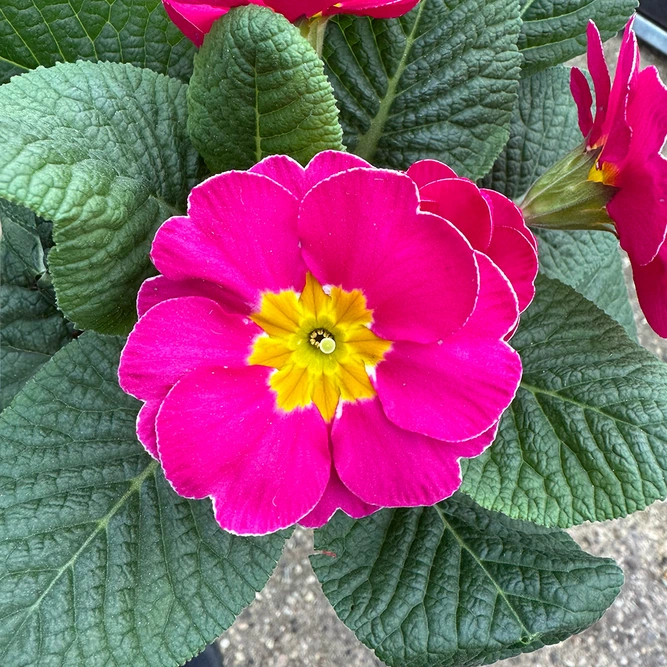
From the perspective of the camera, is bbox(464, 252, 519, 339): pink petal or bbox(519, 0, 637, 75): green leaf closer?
bbox(464, 252, 519, 339): pink petal

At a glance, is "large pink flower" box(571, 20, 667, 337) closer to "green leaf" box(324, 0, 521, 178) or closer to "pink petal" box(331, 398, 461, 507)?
"green leaf" box(324, 0, 521, 178)

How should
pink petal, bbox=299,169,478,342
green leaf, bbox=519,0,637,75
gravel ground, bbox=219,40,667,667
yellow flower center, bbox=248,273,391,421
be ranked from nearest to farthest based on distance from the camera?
pink petal, bbox=299,169,478,342
yellow flower center, bbox=248,273,391,421
green leaf, bbox=519,0,637,75
gravel ground, bbox=219,40,667,667

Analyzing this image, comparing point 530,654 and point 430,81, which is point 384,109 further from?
point 530,654

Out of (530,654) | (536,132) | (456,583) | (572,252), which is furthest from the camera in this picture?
(530,654)

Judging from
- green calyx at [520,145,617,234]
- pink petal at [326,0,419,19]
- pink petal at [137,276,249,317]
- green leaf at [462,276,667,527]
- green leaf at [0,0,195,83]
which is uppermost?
pink petal at [326,0,419,19]

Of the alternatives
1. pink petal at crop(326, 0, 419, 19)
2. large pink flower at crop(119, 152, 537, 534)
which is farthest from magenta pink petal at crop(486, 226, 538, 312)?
pink petal at crop(326, 0, 419, 19)

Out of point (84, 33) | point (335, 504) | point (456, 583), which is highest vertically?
point (84, 33)

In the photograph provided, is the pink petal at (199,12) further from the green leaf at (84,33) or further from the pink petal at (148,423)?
the pink petal at (148,423)

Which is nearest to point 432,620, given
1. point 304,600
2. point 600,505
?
point 600,505

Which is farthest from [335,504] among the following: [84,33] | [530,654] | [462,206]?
[530,654]
